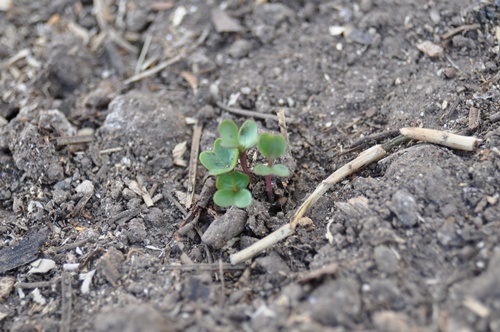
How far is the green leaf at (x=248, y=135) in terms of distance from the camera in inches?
79.7

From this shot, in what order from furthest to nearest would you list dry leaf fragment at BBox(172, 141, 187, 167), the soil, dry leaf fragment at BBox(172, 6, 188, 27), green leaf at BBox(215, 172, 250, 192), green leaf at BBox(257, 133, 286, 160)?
1. dry leaf fragment at BBox(172, 6, 188, 27)
2. dry leaf fragment at BBox(172, 141, 187, 167)
3. green leaf at BBox(215, 172, 250, 192)
4. green leaf at BBox(257, 133, 286, 160)
5. the soil

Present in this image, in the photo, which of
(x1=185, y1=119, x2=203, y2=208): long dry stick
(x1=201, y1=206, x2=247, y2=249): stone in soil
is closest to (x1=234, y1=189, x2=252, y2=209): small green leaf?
(x1=201, y1=206, x2=247, y2=249): stone in soil

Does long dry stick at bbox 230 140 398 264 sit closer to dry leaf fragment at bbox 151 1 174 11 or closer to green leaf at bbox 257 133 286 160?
green leaf at bbox 257 133 286 160

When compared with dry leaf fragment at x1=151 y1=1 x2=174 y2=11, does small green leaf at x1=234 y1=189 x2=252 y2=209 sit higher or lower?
lower

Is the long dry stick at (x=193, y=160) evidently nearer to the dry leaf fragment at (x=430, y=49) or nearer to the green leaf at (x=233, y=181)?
the green leaf at (x=233, y=181)

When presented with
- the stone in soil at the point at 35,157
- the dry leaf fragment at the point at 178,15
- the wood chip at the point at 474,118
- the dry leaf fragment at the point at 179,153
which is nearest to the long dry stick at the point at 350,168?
the wood chip at the point at 474,118

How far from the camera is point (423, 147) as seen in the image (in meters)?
2.10

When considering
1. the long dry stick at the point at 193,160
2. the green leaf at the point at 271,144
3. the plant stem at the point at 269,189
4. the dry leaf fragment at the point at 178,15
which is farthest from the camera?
the dry leaf fragment at the point at 178,15

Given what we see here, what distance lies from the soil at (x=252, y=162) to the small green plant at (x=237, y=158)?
14cm

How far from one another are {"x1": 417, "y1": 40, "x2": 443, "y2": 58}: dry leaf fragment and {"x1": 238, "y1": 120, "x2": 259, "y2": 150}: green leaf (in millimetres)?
1216

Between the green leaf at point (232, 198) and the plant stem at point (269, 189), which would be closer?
the green leaf at point (232, 198)

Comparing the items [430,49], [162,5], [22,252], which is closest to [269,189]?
[22,252]

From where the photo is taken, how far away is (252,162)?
7.61 feet

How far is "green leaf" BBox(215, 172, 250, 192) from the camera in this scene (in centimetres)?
207
